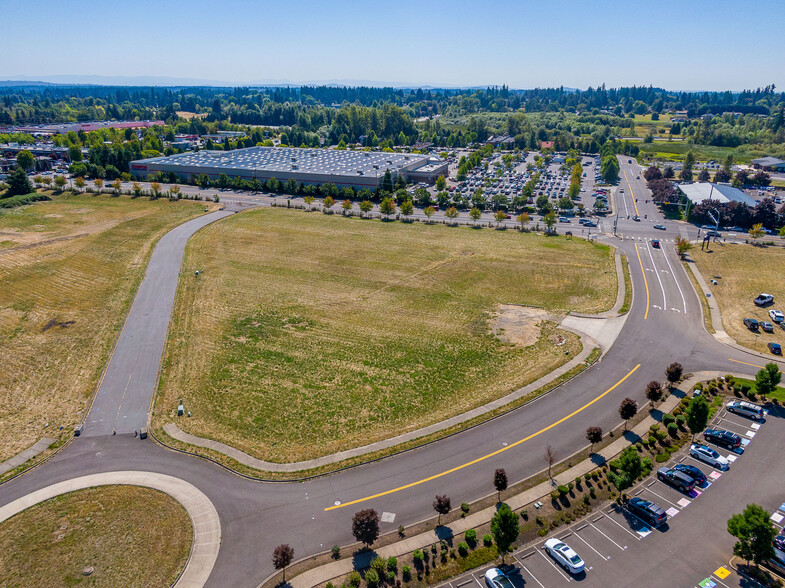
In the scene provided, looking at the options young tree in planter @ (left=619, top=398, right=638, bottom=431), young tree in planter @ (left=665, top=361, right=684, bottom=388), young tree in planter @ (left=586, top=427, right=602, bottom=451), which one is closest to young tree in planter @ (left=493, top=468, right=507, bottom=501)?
young tree in planter @ (left=586, top=427, right=602, bottom=451)

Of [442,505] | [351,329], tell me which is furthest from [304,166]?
[442,505]

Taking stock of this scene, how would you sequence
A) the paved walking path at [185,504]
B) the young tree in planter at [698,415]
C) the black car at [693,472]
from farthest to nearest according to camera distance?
the young tree in planter at [698,415] → the black car at [693,472] → the paved walking path at [185,504]

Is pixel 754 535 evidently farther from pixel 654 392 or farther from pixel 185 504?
pixel 185 504

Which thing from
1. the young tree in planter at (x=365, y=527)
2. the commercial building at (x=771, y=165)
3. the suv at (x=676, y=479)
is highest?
the commercial building at (x=771, y=165)

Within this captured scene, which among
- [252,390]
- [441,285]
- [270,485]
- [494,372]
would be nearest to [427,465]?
[270,485]

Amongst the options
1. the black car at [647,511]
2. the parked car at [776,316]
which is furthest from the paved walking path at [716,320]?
the black car at [647,511]

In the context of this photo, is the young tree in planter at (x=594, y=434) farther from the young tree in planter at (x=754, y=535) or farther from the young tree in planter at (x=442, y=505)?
the young tree in planter at (x=442, y=505)
